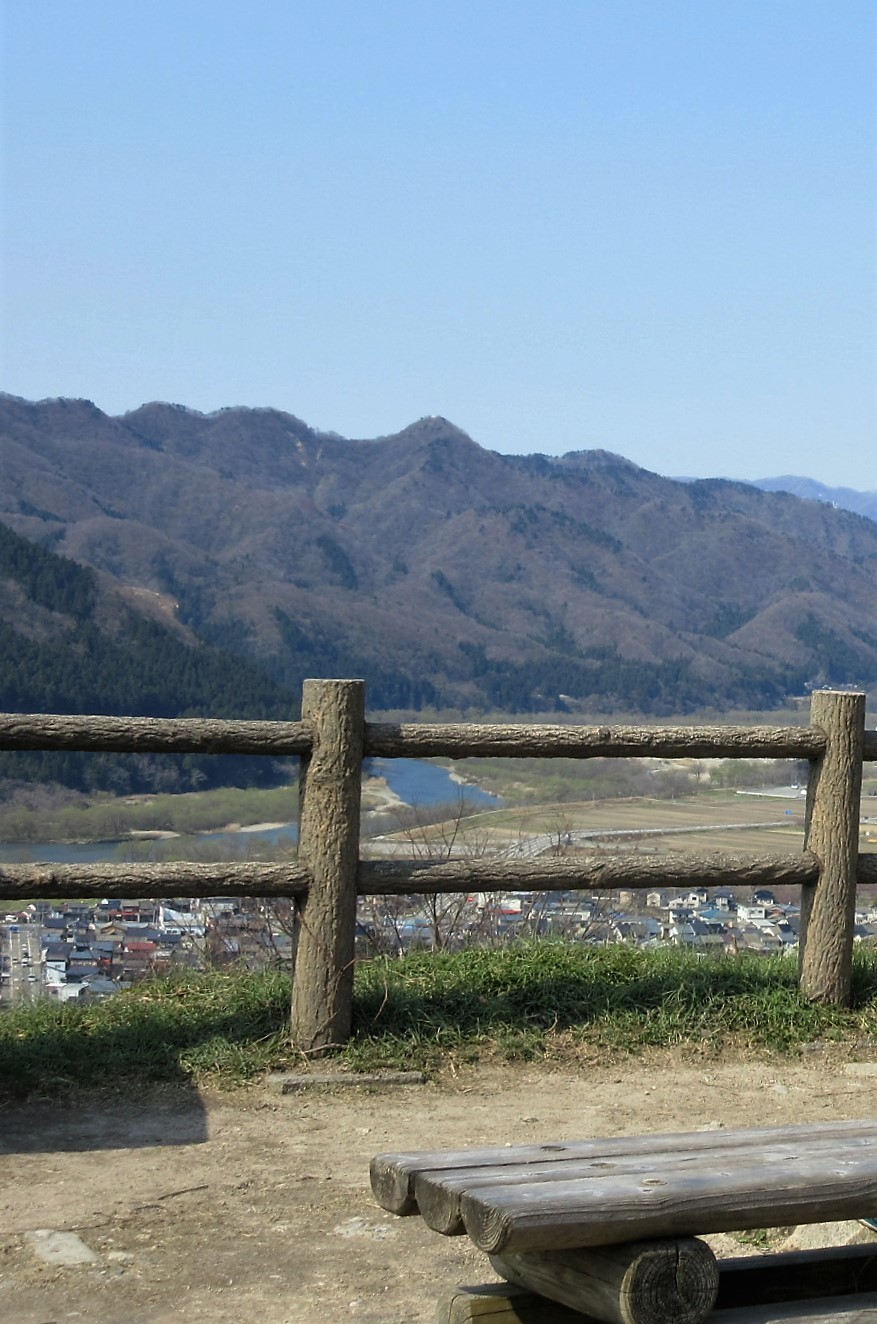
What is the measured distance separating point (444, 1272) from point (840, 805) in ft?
10.4

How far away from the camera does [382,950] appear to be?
24.0ft

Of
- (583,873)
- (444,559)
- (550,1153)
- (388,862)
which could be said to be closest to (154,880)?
(388,862)

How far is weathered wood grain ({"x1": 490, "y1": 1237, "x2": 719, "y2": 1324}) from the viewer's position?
268 centimetres

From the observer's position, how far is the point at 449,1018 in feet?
20.1

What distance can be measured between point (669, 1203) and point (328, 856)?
322cm

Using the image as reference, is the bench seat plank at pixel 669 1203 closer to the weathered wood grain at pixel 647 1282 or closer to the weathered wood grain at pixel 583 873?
the weathered wood grain at pixel 647 1282

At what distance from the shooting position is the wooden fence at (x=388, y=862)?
5.49 m

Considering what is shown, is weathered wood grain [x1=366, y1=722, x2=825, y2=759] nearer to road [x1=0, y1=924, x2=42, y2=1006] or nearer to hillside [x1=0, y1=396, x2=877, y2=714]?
road [x1=0, y1=924, x2=42, y2=1006]

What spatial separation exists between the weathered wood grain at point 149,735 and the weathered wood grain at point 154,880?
0.45 m

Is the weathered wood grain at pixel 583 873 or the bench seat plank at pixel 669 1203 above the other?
the weathered wood grain at pixel 583 873

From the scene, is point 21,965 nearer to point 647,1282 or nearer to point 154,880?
point 154,880

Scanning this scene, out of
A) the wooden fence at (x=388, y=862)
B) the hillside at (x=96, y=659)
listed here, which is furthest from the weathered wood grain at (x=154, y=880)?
the hillside at (x=96, y=659)

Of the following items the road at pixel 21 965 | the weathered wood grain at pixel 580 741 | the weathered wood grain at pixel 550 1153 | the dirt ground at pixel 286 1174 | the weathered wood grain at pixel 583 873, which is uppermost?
the weathered wood grain at pixel 580 741

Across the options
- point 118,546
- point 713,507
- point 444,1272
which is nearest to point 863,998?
point 444,1272
